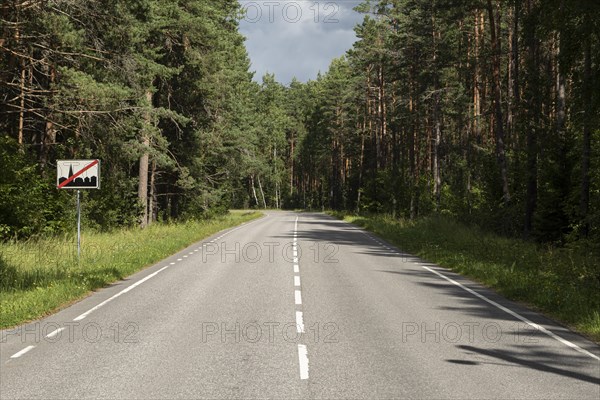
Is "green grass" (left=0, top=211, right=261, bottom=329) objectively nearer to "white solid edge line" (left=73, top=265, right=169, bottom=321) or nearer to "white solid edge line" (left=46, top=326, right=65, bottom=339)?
"white solid edge line" (left=73, top=265, right=169, bottom=321)

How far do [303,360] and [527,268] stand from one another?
10.1 m

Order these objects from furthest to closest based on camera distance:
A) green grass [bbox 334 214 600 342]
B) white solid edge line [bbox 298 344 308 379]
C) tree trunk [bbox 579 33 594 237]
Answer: tree trunk [bbox 579 33 594 237]
green grass [bbox 334 214 600 342]
white solid edge line [bbox 298 344 308 379]

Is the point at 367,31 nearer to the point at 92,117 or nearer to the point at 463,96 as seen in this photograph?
the point at 463,96

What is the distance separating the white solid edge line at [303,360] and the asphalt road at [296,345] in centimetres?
2

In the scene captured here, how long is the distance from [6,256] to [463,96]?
3494cm

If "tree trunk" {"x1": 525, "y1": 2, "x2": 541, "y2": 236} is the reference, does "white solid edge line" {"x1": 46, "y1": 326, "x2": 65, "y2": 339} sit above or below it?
below

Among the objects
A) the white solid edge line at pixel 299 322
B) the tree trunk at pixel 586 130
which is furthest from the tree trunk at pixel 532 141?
the white solid edge line at pixel 299 322

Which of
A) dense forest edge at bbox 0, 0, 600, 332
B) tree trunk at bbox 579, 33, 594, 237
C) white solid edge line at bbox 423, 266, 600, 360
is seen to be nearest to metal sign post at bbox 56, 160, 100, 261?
dense forest edge at bbox 0, 0, 600, 332

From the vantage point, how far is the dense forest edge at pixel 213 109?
Answer: 1661 cm

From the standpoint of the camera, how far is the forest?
16.7m

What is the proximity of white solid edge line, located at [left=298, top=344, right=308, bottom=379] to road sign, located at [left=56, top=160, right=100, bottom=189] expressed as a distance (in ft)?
31.7

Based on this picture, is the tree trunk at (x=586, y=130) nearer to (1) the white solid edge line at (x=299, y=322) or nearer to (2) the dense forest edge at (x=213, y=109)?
(2) the dense forest edge at (x=213, y=109)

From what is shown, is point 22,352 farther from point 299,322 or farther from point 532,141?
point 532,141

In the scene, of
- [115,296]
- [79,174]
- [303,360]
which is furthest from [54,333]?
[79,174]
